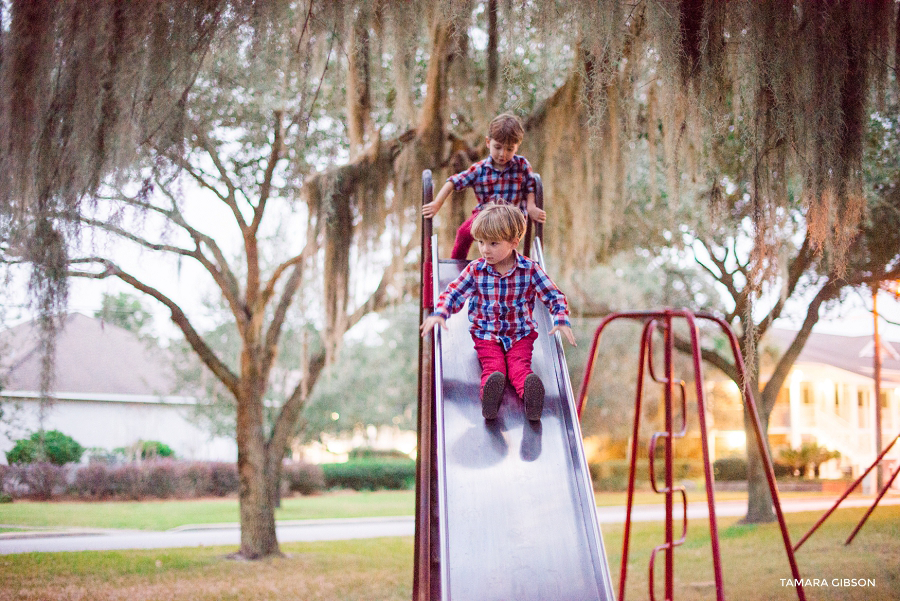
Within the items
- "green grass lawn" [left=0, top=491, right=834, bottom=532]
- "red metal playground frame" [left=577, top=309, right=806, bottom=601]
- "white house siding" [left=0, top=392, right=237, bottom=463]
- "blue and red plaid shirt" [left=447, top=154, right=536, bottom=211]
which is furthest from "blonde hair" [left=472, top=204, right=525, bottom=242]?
"green grass lawn" [left=0, top=491, right=834, bottom=532]

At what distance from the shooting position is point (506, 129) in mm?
3635

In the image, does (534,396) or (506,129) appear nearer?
(534,396)

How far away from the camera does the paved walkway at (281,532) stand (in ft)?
18.3

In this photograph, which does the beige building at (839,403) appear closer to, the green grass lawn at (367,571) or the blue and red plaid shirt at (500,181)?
the green grass lawn at (367,571)

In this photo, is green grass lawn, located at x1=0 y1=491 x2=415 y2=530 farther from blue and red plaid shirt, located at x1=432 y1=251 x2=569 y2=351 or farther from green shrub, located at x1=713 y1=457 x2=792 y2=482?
green shrub, located at x1=713 y1=457 x2=792 y2=482

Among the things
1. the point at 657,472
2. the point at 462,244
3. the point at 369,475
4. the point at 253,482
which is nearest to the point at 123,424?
the point at 253,482

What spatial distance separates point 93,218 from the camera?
435 centimetres

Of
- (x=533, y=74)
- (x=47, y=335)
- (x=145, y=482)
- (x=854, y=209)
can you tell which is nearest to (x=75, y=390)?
(x=145, y=482)

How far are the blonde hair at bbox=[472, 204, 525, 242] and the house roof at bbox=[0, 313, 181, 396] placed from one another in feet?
9.50

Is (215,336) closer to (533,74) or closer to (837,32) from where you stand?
(533,74)

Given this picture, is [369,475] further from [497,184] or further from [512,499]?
[512,499]

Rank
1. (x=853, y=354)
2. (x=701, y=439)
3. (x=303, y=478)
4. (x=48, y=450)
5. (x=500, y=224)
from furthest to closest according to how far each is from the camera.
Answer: (x=303, y=478) → (x=853, y=354) → (x=48, y=450) → (x=701, y=439) → (x=500, y=224)

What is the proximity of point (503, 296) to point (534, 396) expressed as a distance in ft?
1.77

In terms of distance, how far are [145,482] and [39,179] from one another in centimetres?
618
